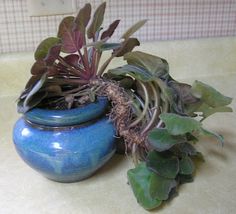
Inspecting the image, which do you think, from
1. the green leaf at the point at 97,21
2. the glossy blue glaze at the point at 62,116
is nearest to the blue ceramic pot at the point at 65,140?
the glossy blue glaze at the point at 62,116

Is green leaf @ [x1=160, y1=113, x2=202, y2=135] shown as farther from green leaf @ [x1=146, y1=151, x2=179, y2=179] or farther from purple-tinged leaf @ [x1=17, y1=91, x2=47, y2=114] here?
purple-tinged leaf @ [x1=17, y1=91, x2=47, y2=114]

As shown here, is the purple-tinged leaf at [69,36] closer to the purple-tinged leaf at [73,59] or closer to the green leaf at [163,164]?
the purple-tinged leaf at [73,59]

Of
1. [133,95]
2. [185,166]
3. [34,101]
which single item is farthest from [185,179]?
[34,101]

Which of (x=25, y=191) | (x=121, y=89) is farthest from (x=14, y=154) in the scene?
(x=121, y=89)

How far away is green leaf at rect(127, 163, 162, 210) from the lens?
48 cm

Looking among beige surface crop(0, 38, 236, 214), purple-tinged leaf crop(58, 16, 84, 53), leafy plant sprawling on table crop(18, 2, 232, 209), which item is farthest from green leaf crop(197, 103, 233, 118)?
purple-tinged leaf crop(58, 16, 84, 53)

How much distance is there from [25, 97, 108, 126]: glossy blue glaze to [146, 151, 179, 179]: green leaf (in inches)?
4.0

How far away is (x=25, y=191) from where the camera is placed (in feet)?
1.78

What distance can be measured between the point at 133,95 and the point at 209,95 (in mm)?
113

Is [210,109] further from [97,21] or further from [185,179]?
[97,21]

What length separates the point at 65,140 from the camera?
493 millimetres

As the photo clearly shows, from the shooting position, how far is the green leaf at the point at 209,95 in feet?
1.69

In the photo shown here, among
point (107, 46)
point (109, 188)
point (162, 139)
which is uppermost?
point (107, 46)

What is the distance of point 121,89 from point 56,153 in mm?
136
